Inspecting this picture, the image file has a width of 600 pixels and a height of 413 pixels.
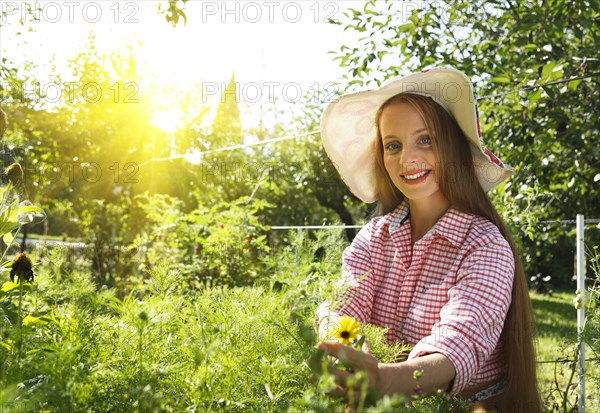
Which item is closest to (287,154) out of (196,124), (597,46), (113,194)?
(196,124)

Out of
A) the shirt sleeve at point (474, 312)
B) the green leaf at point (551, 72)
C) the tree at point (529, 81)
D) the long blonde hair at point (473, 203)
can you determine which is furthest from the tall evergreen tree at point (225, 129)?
the shirt sleeve at point (474, 312)

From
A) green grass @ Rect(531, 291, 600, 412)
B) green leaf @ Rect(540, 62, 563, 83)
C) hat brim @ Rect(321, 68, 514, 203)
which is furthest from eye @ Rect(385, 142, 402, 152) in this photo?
green grass @ Rect(531, 291, 600, 412)

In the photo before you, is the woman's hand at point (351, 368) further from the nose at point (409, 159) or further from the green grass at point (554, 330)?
the green grass at point (554, 330)

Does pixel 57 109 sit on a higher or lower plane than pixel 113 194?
higher

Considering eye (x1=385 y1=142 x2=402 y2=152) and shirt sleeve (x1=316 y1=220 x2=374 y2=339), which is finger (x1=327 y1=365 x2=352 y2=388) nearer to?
Answer: shirt sleeve (x1=316 y1=220 x2=374 y2=339)

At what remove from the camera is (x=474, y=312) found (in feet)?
4.27

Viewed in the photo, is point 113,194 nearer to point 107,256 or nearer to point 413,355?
point 107,256

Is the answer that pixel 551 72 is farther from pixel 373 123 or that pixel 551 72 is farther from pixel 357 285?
pixel 357 285

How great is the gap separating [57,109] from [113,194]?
142cm

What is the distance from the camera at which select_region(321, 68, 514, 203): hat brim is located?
5.58ft

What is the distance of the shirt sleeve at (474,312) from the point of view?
1.20 m

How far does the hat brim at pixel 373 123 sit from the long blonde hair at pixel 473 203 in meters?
0.03

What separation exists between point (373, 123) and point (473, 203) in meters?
0.44

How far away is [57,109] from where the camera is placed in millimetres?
7941
